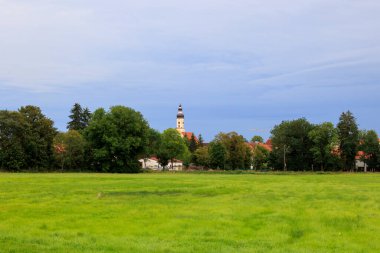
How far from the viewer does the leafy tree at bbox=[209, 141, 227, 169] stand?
459 ft

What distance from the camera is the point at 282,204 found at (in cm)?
3078

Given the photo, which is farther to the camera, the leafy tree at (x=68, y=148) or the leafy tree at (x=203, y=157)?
the leafy tree at (x=203, y=157)

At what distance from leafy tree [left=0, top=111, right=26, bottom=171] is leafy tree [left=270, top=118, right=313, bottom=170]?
70.5 m

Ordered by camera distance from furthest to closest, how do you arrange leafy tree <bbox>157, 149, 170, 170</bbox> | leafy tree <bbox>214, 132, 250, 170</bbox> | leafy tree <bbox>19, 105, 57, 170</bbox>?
leafy tree <bbox>157, 149, 170, 170</bbox> < leafy tree <bbox>214, 132, 250, 170</bbox> < leafy tree <bbox>19, 105, 57, 170</bbox>

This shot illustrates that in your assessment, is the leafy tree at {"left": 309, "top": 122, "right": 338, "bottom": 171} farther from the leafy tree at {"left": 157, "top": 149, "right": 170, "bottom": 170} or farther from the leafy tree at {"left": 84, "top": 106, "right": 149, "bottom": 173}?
the leafy tree at {"left": 84, "top": 106, "right": 149, "bottom": 173}

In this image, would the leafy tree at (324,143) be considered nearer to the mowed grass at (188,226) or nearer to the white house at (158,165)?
the white house at (158,165)

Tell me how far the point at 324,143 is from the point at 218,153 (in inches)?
1178

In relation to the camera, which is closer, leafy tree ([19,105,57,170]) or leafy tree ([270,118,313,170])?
leafy tree ([19,105,57,170])

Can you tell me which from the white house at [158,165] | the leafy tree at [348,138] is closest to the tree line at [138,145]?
the leafy tree at [348,138]

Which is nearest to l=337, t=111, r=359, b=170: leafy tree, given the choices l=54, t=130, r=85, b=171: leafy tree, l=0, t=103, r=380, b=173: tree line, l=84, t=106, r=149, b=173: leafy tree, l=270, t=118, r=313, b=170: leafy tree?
l=0, t=103, r=380, b=173: tree line

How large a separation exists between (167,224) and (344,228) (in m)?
7.87

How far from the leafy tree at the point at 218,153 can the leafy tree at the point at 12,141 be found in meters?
55.2

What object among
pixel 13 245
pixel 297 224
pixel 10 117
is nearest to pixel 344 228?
pixel 297 224

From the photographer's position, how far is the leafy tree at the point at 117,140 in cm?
11381
